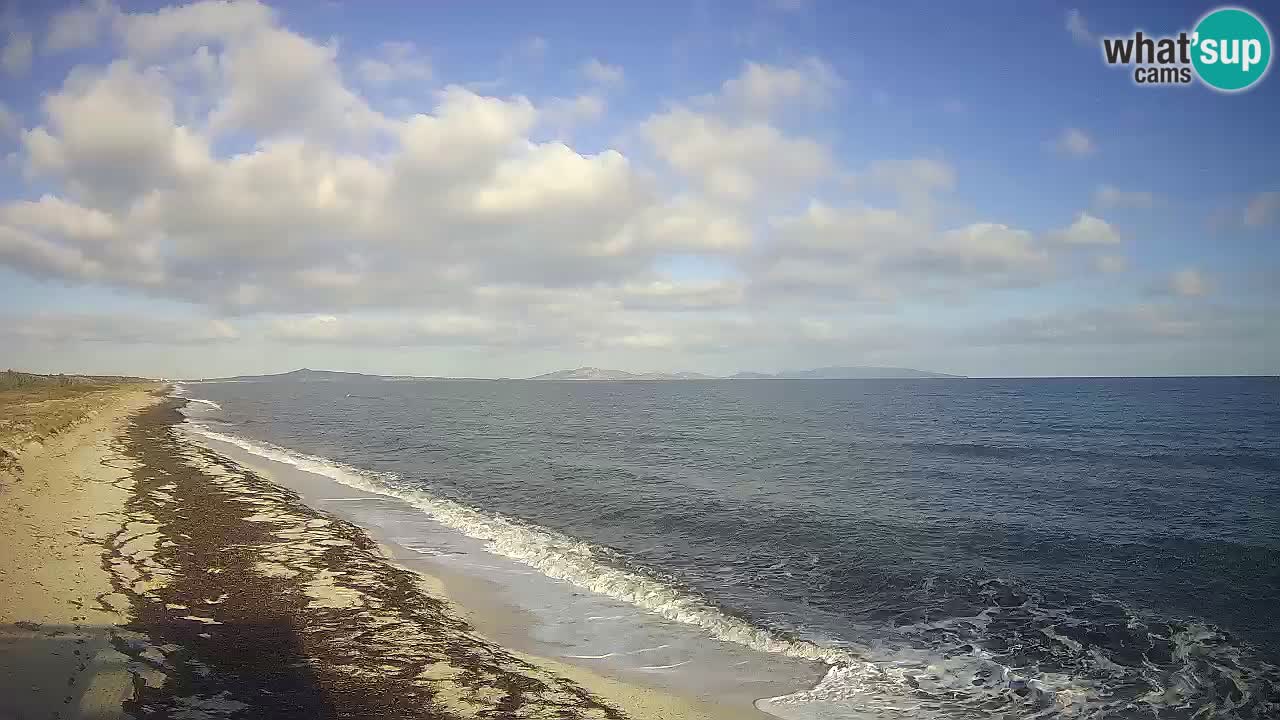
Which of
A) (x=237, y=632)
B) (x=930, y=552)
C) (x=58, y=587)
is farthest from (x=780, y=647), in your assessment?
(x=58, y=587)

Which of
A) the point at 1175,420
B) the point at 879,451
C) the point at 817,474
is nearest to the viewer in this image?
the point at 817,474

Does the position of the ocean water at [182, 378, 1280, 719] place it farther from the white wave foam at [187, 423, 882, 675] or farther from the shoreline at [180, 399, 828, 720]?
the shoreline at [180, 399, 828, 720]

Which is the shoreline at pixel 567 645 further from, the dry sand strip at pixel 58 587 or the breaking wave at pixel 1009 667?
the dry sand strip at pixel 58 587

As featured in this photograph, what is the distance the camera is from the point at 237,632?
11430mm

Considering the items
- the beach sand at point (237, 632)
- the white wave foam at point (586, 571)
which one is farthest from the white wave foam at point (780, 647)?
the beach sand at point (237, 632)

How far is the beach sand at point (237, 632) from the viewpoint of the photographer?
907 cm

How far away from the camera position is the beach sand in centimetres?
907

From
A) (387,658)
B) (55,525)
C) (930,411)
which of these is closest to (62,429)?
(55,525)

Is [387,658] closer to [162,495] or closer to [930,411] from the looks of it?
[162,495]

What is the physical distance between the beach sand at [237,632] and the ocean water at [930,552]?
4.12 meters

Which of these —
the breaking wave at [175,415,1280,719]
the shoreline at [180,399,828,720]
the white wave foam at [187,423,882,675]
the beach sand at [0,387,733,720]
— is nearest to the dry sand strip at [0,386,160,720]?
the beach sand at [0,387,733,720]

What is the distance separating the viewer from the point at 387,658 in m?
10.9

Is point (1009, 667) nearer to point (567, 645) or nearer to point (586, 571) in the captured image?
point (567, 645)

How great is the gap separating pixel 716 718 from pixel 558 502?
1795 centimetres
